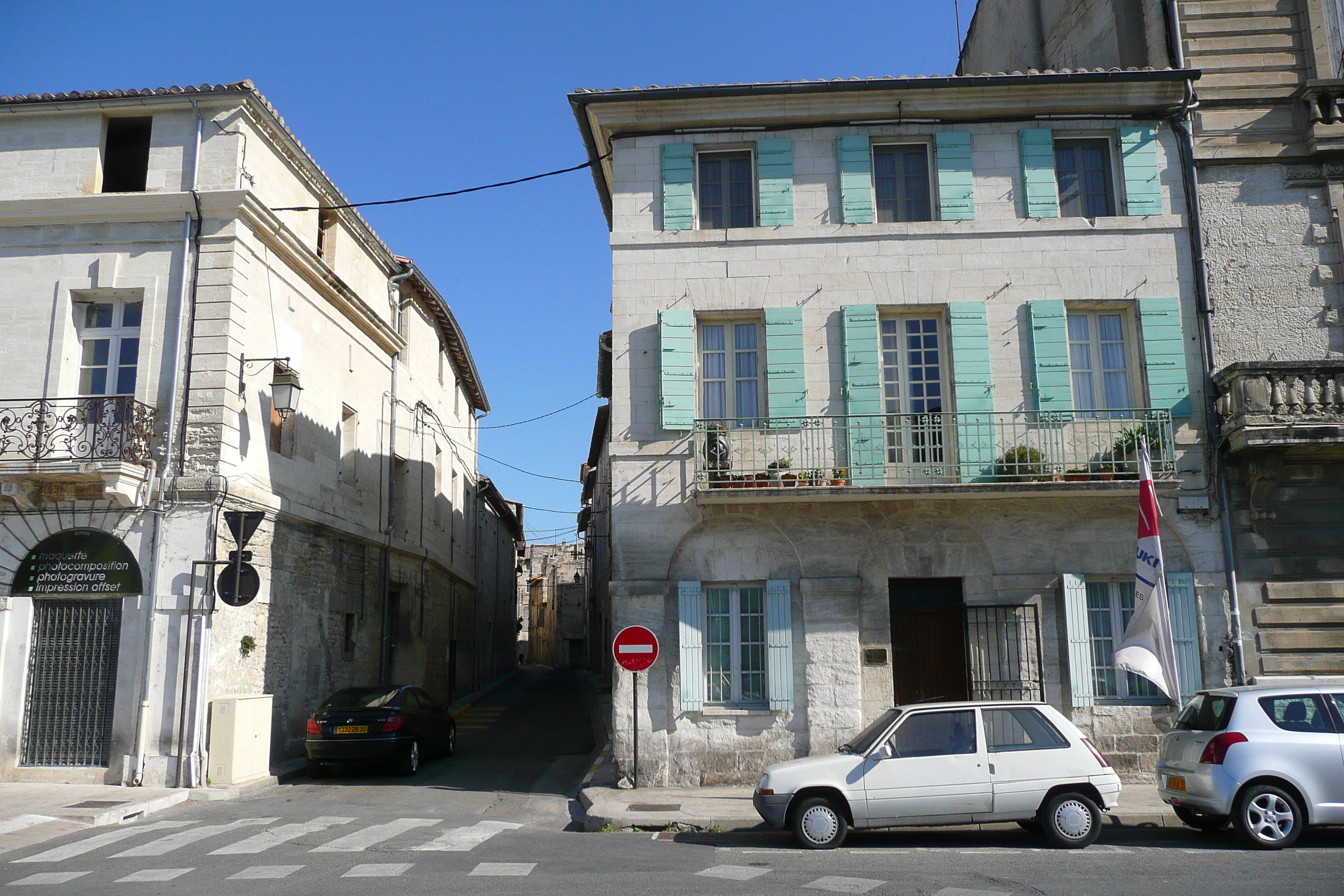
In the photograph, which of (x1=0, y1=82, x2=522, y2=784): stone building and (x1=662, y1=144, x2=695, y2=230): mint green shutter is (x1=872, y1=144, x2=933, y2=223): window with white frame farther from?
(x1=0, y1=82, x2=522, y2=784): stone building

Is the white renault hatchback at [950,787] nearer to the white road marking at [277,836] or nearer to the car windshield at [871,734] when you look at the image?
the car windshield at [871,734]

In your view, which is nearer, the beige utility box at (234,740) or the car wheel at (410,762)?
the beige utility box at (234,740)

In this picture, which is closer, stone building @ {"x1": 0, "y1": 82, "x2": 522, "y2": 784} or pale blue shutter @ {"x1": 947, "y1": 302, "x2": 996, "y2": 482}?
pale blue shutter @ {"x1": 947, "y1": 302, "x2": 996, "y2": 482}

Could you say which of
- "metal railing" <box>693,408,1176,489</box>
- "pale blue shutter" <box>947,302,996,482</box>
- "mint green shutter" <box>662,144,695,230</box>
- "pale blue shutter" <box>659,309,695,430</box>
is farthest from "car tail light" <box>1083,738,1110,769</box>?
"mint green shutter" <box>662,144,695,230</box>

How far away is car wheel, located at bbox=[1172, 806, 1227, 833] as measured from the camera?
9.52 metres

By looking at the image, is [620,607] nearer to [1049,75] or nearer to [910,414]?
[910,414]

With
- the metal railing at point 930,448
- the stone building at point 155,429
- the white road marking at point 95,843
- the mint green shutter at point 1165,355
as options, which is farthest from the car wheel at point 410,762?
the mint green shutter at point 1165,355

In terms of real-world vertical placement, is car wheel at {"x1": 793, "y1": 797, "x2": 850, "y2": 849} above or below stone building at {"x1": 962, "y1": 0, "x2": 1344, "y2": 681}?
below

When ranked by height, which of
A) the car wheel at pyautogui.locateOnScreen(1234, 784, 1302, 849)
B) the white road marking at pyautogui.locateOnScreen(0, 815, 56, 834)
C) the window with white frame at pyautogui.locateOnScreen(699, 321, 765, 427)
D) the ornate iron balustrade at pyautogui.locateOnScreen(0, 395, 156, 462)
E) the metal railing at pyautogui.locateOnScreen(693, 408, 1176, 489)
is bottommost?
the white road marking at pyautogui.locateOnScreen(0, 815, 56, 834)

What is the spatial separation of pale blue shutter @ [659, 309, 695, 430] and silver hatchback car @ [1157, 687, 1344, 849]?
7.00m

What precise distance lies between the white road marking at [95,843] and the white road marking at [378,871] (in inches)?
112

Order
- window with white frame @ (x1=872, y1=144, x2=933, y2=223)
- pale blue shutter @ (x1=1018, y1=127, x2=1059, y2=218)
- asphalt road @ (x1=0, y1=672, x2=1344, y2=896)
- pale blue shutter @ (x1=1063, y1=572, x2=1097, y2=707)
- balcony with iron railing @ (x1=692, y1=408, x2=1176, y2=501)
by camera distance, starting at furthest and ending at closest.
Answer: window with white frame @ (x1=872, y1=144, x2=933, y2=223)
pale blue shutter @ (x1=1018, y1=127, x2=1059, y2=218)
balcony with iron railing @ (x1=692, y1=408, x2=1176, y2=501)
pale blue shutter @ (x1=1063, y1=572, x2=1097, y2=707)
asphalt road @ (x1=0, y1=672, x2=1344, y2=896)

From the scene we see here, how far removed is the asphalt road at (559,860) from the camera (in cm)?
761

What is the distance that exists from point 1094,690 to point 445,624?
17.9m
